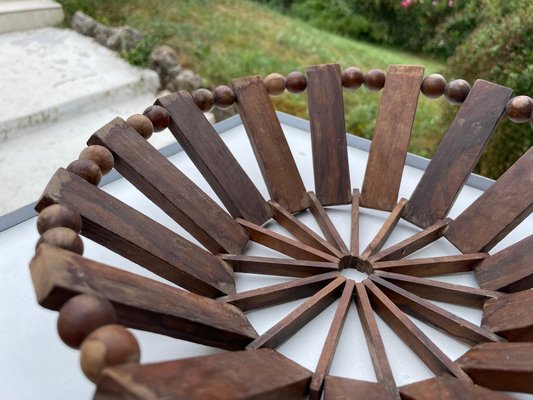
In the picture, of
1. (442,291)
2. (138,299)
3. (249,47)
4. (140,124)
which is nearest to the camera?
(138,299)

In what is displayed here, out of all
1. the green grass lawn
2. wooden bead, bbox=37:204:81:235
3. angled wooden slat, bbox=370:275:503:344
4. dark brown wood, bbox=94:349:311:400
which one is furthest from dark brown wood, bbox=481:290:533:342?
the green grass lawn

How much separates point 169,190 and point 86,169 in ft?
0.68

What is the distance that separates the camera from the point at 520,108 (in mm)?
1302

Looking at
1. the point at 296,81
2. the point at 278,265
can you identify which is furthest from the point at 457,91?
the point at 278,265

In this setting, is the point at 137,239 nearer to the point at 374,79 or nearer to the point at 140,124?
the point at 140,124

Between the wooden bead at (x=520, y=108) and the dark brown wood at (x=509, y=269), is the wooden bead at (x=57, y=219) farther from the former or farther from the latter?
the wooden bead at (x=520, y=108)

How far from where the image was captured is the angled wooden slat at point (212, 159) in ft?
4.22

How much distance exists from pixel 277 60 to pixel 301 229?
257 centimetres

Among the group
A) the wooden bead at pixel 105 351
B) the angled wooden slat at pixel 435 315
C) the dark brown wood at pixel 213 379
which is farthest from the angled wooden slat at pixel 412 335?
the wooden bead at pixel 105 351

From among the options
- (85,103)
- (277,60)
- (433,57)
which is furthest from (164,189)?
(433,57)

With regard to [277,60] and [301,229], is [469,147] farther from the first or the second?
[277,60]

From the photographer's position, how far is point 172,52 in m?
3.34

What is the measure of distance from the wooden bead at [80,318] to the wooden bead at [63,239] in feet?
0.46

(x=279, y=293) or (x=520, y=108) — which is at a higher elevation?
(x=520, y=108)
